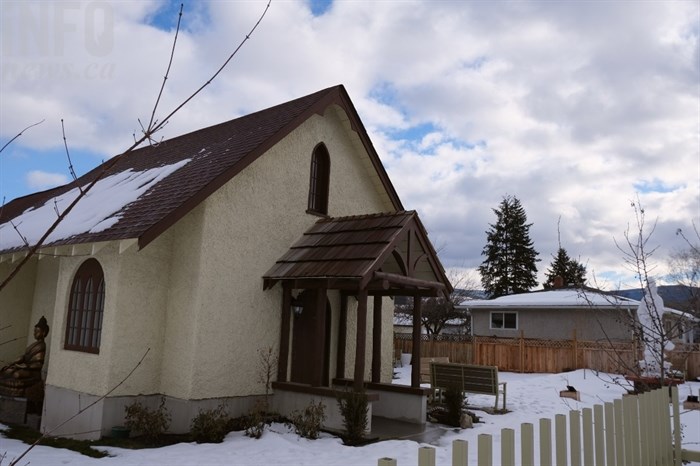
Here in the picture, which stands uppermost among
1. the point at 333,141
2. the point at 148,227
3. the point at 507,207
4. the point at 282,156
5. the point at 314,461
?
the point at 507,207

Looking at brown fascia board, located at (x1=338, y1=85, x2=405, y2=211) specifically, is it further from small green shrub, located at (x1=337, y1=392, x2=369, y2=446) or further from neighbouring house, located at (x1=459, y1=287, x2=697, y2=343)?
neighbouring house, located at (x1=459, y1=287, x2=697, y2=343)

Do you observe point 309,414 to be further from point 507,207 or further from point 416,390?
point 507,207

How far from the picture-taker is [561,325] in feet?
95.0

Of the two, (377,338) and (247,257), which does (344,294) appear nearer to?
(377,338)

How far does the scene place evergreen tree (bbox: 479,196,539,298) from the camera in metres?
51.1

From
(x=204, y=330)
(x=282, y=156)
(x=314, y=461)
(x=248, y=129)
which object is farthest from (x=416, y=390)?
(x=248, y=129)

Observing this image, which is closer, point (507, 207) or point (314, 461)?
point (314, 461)

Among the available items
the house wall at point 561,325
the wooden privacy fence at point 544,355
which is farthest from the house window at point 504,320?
the wooden privacy fence at point 544,355

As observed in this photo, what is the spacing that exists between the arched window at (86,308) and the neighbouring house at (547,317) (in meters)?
21.3

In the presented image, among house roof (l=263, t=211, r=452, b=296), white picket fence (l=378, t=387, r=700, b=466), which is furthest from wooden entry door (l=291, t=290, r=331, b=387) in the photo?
white picket fence (l=378, t=387, r=700, b=466)

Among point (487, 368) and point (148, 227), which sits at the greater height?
point (148, 227)

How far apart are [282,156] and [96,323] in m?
5.08

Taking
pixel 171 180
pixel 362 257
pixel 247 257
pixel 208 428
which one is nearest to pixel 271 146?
pixel 171 180

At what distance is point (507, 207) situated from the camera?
5394 centimetres
